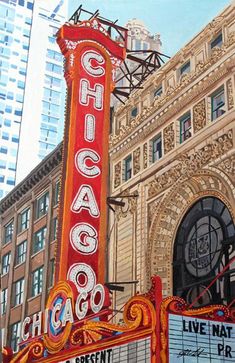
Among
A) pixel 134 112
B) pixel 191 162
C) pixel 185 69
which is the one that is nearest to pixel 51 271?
pixel 134 112

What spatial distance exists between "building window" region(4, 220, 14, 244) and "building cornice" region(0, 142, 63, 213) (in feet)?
3.84

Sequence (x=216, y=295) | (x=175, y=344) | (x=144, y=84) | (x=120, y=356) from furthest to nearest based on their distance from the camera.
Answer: (x=144, y=84)
(x=216, y=295)
(x=120, y=356)
(x=175, y=344)

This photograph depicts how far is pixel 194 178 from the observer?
21.1 metres

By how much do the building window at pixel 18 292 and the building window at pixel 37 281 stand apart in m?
1.30

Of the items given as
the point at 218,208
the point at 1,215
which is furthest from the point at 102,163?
the point at 1,215

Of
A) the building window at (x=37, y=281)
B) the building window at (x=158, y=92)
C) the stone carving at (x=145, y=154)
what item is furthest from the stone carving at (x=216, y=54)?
the building window at (x=37, y=281)

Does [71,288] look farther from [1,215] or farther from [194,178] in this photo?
[1,215]

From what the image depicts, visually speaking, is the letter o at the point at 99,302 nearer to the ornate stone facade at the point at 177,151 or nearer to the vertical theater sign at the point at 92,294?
the vertical theater sign at the point at 92,294

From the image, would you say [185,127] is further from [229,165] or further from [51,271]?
[51,271]

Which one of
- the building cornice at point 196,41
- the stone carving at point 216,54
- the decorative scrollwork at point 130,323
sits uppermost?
the building cornice at point 196,41

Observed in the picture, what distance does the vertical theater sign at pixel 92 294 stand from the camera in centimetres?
1389

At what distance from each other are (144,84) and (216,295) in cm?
1011

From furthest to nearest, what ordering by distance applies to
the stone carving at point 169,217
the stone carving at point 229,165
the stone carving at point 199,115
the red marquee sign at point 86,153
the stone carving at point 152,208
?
1. the stone carving at point 152,208
2. the red marquee sign at point 86,153
3. the stone carving at point 199,115
4. the stone carving at point 169,217
5. the stone carving at point 229,165

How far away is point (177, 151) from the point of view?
72.7ft
